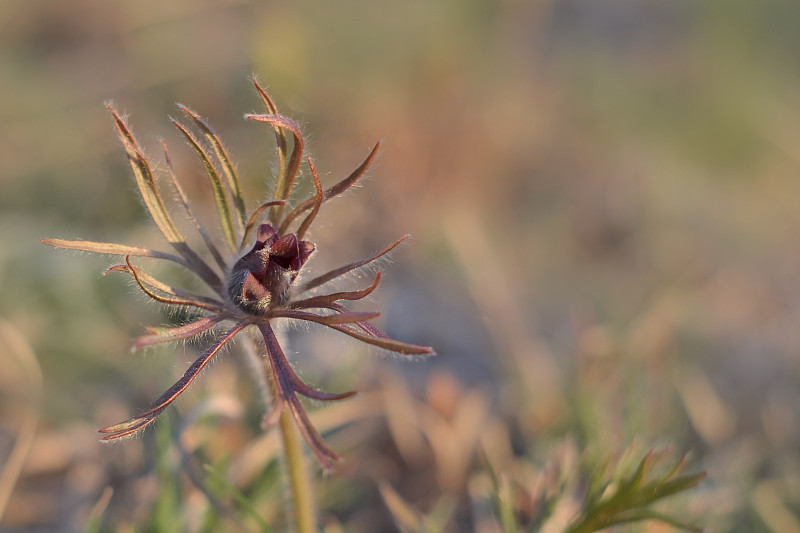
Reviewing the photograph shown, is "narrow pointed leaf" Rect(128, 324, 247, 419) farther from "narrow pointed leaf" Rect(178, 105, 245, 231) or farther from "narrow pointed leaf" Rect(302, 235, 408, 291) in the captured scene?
"narrow pointed leaf" Rect(178, 105, 245, 231)

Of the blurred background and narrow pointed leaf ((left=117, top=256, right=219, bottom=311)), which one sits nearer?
narrow pointed leaf ((left=117, top=256, right=219, bottom=311))

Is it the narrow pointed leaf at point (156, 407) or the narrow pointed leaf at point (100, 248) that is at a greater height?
the narrow pointed leaf at point (100, 248)

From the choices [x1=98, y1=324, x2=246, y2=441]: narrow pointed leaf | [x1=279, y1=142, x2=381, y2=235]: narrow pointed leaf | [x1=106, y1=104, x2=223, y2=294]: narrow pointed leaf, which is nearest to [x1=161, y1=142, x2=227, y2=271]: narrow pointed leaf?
[x1=106, y1=104, x2=223, y2=294]: narrow pointed leaf

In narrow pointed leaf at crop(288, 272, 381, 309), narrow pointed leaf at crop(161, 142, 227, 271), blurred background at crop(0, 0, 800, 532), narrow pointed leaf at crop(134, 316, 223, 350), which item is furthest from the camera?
blurred background at crop(0, 0, 800, 532)

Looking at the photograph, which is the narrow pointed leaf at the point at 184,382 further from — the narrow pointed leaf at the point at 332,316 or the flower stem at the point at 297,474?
the flower stem at the point at 297,474

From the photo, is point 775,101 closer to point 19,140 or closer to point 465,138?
point 465,138

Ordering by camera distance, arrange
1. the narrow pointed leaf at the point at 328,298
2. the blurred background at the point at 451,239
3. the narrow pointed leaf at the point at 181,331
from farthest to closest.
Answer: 1. the blurred background at the point at 451,239
2. the narrow pointed leaf at the point at 328,298
3. the narrow pointed leaf at the point at 181,331

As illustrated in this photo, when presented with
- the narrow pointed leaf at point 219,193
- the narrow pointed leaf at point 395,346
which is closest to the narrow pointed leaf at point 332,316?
the narrow pointed leaf at point 395,346
